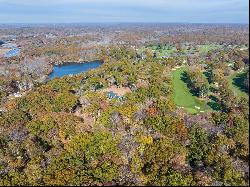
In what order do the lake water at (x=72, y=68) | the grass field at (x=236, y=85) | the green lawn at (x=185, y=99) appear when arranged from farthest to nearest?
the lake water at (x=72, y=68)
the grass field at (x=236, y=85)
the green lawn at (x=185, y=99)

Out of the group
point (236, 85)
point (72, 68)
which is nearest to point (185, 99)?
point (236, 85)

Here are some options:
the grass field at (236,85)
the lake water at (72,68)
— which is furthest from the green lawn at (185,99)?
the lake water at (72,68)

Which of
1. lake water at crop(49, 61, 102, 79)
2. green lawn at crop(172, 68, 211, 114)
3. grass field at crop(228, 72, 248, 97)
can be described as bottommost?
lake water at crop(49, 61, 102, 79)

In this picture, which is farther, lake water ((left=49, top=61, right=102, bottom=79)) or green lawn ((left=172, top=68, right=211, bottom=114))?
lake water ((left=49, top=61, right=102, bottom=79))

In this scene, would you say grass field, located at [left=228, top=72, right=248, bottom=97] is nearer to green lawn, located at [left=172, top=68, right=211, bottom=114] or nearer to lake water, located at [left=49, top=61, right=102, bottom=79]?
green lawn, located at [left=172, top=68, right=211, bottom=114]

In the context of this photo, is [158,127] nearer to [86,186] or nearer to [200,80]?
[86,186]

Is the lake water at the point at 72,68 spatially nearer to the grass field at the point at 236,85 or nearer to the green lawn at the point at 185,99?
the green lawn at the point at 185,99

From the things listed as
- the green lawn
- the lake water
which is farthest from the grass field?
the lake water
